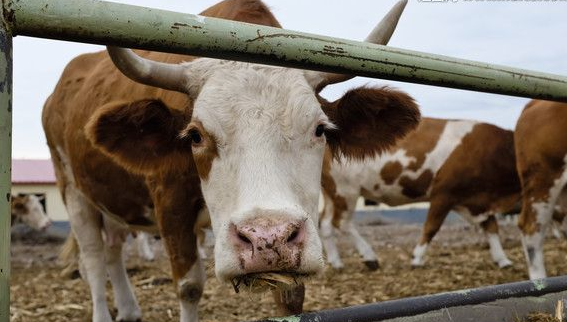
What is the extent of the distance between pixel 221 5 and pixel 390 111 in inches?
50.3

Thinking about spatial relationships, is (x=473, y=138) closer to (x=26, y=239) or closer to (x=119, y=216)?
(x=119, y=216)

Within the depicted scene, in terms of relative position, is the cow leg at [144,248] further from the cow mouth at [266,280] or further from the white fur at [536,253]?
the cow mouth at [266,280]

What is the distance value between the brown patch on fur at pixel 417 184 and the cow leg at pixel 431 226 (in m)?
0.40

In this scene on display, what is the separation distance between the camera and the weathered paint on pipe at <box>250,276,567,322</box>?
4.77 ft

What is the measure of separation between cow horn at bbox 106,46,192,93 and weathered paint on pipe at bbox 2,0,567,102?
1005 millimetres

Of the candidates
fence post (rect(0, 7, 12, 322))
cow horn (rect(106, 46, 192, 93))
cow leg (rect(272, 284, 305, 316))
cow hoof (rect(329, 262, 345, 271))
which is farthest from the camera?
cow hoof (rect(329, 262, 345, 271))

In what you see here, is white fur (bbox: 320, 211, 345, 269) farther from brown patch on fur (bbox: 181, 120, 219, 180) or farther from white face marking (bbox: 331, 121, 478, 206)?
brown patch on fur (bbox: 181, 120, 219, 180)

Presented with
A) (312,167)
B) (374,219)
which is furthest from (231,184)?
(374,219)

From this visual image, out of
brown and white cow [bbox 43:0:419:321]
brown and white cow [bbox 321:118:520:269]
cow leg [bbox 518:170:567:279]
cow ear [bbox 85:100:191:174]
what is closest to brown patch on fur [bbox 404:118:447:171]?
brown and white cow [bbox 321:118:520:269]

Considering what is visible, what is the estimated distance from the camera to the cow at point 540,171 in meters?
5.63

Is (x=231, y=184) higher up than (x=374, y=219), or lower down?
higher up

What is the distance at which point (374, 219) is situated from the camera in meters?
22.3

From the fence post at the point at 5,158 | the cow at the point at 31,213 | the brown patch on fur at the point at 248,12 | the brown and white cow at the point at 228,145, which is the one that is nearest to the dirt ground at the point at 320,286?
the brown and white cow at the point at 228,145

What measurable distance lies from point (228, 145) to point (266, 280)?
2.18ft
